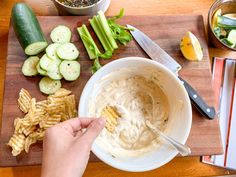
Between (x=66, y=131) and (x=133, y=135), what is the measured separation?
0.23 metres

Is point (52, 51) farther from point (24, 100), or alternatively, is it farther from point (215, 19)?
point (215, 19)

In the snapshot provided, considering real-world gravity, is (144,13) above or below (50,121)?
above

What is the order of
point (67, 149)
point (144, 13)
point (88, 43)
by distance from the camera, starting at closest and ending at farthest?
point (67, 149) < point (88, 43) < point (144, 13)

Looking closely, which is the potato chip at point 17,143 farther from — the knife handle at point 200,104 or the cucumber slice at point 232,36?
the cucumber slice at point 232,36

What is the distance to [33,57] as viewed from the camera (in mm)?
973

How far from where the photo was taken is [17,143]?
2.92ft

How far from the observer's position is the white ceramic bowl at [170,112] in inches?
32.7

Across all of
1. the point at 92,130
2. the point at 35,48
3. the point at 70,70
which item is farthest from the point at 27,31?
the point at 92,130

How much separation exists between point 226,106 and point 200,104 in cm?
13

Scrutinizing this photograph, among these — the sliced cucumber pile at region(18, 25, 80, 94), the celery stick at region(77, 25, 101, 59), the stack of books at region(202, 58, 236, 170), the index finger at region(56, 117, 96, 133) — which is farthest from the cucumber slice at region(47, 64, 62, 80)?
the stack of books at region(202, 58, 236, 170)

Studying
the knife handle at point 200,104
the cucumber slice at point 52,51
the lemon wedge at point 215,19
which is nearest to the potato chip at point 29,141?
the cucumber slice at point 52,51

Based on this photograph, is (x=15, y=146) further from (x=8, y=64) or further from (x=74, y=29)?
(x=74, y=29)

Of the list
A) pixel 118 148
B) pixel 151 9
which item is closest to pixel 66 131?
pixel 118 148

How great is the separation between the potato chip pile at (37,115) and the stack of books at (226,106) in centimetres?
43
